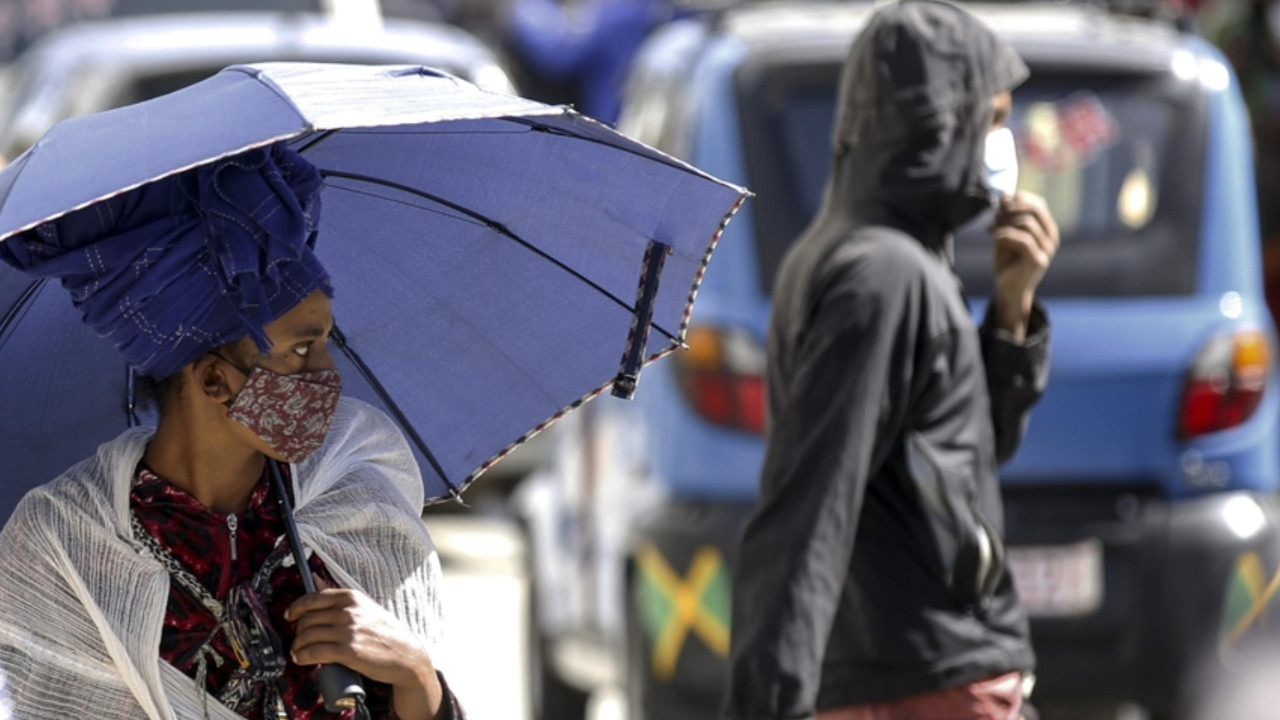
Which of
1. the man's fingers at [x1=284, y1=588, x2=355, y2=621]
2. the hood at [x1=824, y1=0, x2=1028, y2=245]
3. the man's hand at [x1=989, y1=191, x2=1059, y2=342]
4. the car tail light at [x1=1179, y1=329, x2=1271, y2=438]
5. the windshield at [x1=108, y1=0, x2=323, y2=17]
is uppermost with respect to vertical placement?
the hood at [x1=824, y1=0, x2=1028, y2=245]

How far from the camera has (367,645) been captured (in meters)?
2.48

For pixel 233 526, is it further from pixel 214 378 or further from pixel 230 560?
pixel 214 378

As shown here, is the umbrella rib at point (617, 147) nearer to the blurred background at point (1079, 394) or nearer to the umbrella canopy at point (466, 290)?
the umbrella canopy at point (466, 290)

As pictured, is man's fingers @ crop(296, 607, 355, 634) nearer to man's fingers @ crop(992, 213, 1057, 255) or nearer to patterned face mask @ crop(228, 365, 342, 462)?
patterned face mask @ crop(228, 365, 342, 462)

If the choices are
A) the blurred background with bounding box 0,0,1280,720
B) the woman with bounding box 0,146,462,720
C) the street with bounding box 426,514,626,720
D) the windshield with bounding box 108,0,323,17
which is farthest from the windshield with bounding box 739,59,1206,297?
the windshield with bounding box 108,0,323,17

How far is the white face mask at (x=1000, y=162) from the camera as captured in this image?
3832 millimetres

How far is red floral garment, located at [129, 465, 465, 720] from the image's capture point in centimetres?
249

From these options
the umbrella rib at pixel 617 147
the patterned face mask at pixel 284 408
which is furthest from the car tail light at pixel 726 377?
the patterned face mask at pixel 284 408

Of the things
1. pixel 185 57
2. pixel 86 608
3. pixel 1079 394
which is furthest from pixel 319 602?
pixel 185 57

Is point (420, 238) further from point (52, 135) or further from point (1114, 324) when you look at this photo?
point (1114, 324)

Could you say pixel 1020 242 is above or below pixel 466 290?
below

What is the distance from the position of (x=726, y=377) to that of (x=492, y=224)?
100 inches

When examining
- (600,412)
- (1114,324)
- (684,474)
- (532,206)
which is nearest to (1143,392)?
(1114,324)

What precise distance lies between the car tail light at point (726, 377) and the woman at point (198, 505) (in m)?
2.87
